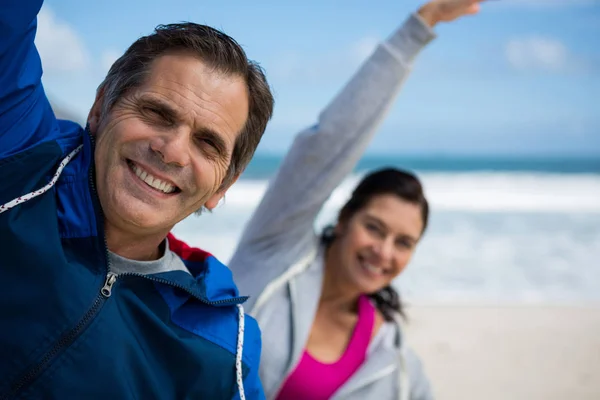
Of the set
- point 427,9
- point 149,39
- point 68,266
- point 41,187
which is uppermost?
point 427,9

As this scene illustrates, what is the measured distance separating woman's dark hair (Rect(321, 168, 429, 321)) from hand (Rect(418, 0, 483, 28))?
0.77 metres

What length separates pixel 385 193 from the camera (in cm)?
311

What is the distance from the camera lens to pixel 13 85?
4.28 ft

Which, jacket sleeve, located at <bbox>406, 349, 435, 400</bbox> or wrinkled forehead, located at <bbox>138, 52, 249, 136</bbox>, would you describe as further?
jacket sleeve, located at <bbox>406, 349, 435, 400</bbox>

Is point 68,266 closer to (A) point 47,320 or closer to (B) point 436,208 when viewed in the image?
(A) point 47,320

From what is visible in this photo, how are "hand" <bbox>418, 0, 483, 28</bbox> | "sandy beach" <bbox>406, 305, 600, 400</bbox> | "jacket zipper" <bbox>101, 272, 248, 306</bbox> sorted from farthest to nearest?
"sandy beach" <bbox>406, 305, 600, 400</bbox>, "hand" <bbox>418, 0, 483, 28</bbox>, "jacket zipper" <bbox>101, 272, 248, 306</bbox>

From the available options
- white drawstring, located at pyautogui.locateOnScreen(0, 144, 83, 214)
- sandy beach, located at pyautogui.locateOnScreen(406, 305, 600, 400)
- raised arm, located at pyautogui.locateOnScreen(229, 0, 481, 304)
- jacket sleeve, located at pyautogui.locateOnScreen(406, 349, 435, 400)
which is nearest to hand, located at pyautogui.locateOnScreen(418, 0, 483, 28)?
raised arm, located at pyautogui.locateOnScreen(229, 0, 481, 304)

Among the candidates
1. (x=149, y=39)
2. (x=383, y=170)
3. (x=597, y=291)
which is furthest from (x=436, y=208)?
(x=149, y=39)

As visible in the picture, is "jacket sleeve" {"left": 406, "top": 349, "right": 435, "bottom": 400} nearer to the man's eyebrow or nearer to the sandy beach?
the man's eyebrow

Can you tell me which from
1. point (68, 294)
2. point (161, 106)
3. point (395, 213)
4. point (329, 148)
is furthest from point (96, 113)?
point (395, 213)

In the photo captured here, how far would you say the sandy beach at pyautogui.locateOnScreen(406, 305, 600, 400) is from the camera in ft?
16.4

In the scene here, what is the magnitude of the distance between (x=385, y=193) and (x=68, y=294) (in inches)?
78.4

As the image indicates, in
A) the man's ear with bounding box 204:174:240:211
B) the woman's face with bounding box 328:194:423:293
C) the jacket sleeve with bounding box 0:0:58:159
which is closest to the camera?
the jacket sleeve with bounding box 0:0:58:159

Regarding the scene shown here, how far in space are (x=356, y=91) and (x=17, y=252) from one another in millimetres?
1677
